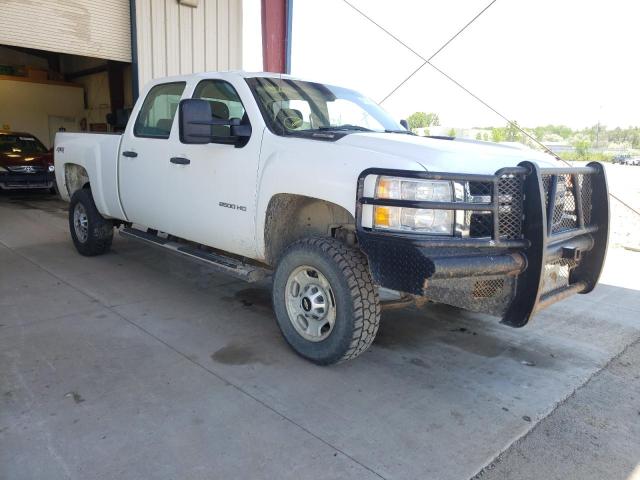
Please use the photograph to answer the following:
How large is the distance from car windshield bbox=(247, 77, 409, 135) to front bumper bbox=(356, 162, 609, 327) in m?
1.13

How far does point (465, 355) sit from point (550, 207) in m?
1.37

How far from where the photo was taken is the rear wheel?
6.19 m

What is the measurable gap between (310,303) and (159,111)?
109 inches

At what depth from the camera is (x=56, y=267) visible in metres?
5.98

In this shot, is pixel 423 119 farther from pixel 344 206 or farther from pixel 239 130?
pixel 344 206

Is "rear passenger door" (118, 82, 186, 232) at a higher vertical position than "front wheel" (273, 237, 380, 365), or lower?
higher

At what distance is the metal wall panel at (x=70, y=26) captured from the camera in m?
9.16

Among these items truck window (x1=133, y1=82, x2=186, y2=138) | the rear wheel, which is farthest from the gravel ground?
the rear wheel

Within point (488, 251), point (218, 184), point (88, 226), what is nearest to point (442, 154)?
point (488, 251)

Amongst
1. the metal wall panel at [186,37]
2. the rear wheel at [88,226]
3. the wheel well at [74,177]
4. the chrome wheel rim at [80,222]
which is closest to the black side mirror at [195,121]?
the rear wheel at [88,226]

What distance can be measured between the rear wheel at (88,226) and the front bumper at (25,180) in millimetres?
7303

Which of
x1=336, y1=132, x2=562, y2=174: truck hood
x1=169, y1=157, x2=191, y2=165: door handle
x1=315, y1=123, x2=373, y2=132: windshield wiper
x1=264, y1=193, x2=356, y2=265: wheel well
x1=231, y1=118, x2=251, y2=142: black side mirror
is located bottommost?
x1=264, y1=193, x2=356, y2=265: wheel well

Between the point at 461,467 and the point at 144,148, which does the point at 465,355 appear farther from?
the point at 144,148

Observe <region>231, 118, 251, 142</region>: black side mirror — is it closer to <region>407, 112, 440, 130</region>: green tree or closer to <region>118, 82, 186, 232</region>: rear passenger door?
<region>118, 82, 186, 232</region>: rear passenger door
